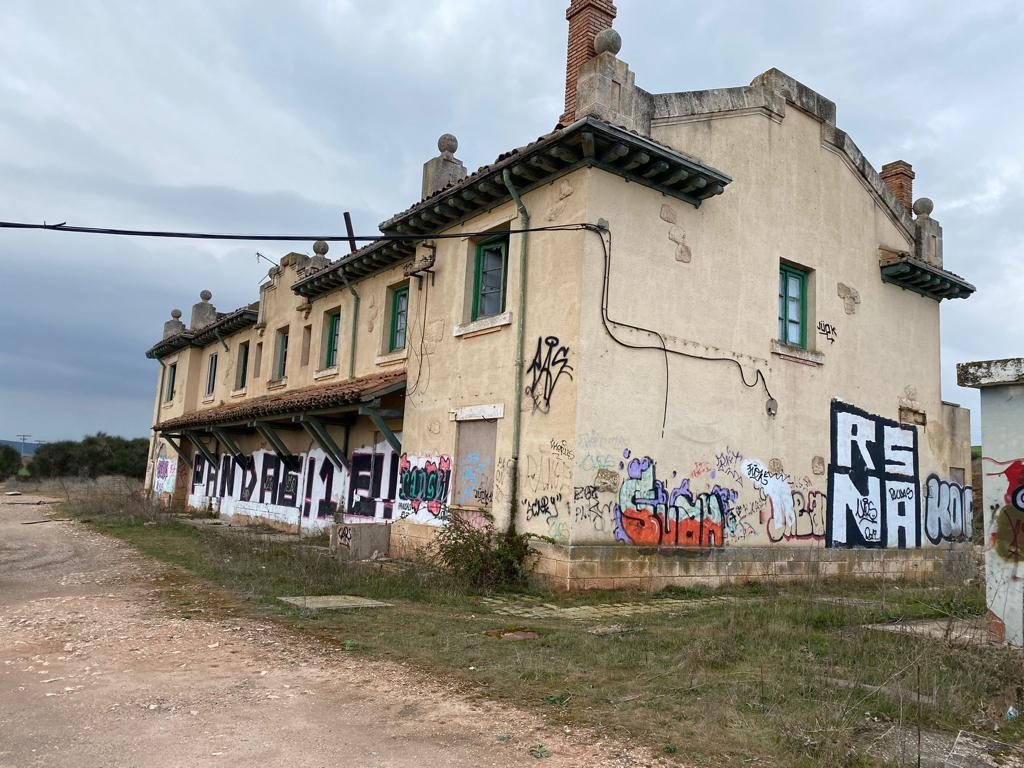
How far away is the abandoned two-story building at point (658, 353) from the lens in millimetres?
10250

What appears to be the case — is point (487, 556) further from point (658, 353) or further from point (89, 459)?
point (89, 459)

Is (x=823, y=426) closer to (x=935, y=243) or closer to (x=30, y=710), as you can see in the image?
(x=935, y=243)

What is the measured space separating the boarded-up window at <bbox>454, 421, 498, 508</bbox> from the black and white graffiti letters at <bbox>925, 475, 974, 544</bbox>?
8.57m

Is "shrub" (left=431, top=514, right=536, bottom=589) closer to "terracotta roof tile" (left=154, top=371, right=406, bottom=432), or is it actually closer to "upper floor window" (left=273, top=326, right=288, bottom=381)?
"terracotta roof tile" (left=154, top=371, right=406, bottom=432)

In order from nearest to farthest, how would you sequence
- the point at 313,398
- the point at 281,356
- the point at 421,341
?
the point at 421,341, the point at 313,398, the point at 281,356

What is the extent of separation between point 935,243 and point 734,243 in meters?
6.04

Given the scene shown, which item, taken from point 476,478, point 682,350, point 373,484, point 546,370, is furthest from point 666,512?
point 373,484

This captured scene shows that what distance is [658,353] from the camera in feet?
35.3

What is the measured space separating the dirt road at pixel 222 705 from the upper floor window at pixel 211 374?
17.8 m

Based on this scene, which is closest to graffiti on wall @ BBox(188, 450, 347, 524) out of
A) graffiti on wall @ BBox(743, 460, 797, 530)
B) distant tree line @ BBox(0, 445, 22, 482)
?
graffiti on wall @ BBox(743, 460, 797, 530)

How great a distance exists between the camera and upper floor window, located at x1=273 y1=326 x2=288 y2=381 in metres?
20.1

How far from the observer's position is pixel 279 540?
50.4 feet

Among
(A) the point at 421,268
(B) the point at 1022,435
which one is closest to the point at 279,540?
(A) the point at 421,268

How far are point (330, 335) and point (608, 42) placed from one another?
9930 mm
